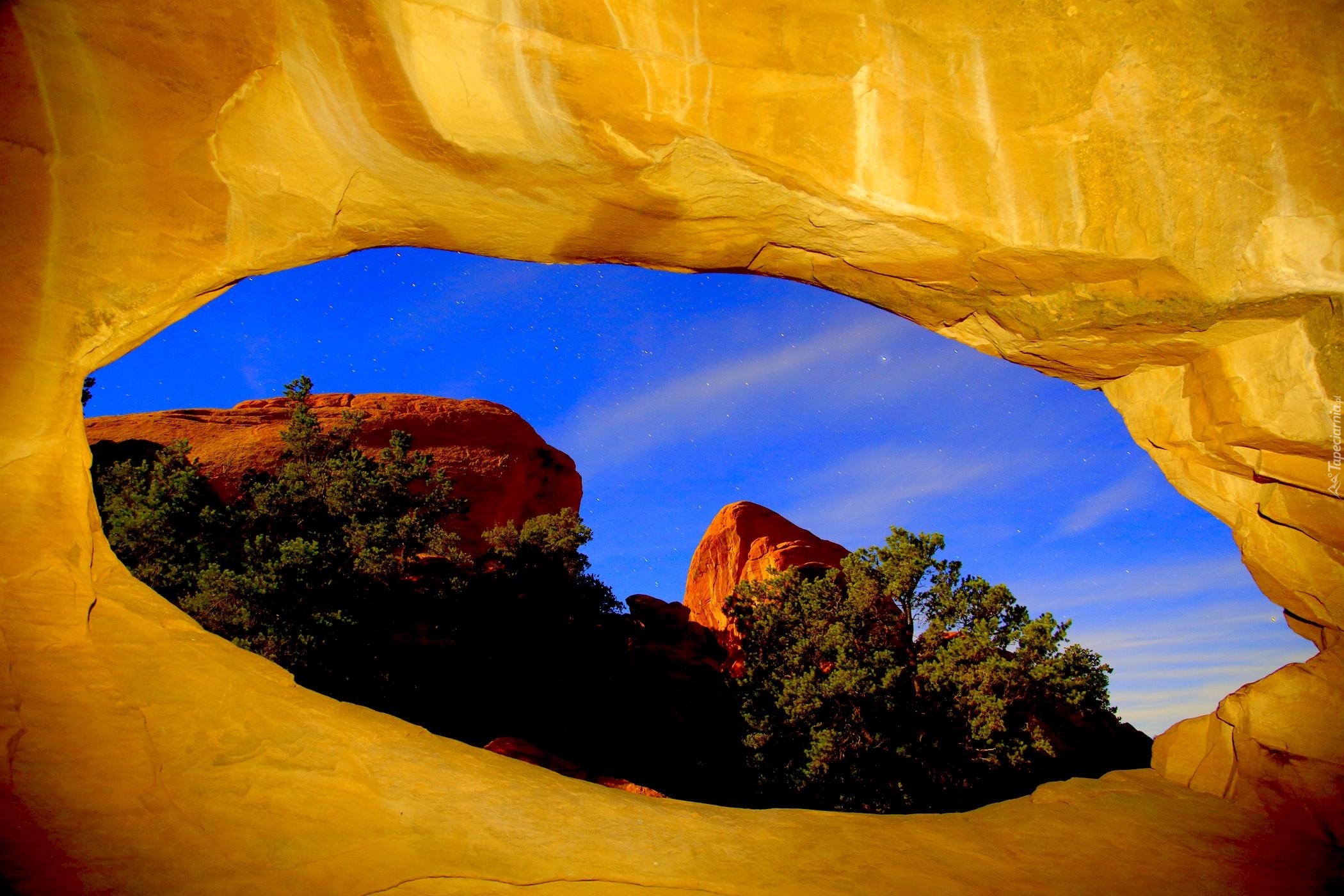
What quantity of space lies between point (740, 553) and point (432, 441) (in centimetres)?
1682

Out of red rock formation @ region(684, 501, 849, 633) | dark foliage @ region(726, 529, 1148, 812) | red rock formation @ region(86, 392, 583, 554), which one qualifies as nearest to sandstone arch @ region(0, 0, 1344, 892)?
dark foliage @ region(726, 529, 1148, 812)

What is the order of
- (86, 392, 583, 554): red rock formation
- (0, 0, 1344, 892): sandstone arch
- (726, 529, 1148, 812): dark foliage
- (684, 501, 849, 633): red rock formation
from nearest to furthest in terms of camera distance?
(0, 0, 1344, 892): sandstone arch
(726, 529, 1148, 812): dark foliage
(86, 392, 583, 554): red rock formation
(684, 501, 849, 633): red rock formation

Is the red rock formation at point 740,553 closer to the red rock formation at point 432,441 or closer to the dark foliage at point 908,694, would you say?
the red rock formation at point 432,441

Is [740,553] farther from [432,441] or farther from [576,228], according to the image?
[576,228]

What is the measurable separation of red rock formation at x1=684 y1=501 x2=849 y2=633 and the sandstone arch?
29155 mm

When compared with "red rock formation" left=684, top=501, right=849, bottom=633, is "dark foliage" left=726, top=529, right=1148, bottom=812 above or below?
below

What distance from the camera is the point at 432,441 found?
3219cm

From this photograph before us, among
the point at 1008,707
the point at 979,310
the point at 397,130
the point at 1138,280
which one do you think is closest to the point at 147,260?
the point at 397,130

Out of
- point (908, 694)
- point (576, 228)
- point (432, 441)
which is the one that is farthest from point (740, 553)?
point (576, 228)

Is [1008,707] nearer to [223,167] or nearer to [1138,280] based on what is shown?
[1138,280]

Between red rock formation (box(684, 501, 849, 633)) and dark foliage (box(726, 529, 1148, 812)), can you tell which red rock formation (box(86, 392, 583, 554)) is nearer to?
red rock formation (box(684, 501, 849, 633))

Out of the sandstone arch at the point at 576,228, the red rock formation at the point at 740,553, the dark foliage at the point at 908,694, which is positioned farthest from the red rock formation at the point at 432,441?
the sandstone arch at the point at 576,228

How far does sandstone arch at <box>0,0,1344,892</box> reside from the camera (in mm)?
3062

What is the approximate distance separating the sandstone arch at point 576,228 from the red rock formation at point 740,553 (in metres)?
29.2
